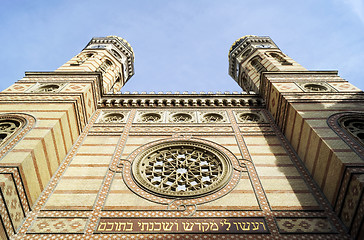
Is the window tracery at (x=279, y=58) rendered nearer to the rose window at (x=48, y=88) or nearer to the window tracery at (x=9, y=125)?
the rose window at (x=48, y=88)

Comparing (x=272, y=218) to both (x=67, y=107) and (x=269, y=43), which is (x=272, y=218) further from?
(x=269, y=43)

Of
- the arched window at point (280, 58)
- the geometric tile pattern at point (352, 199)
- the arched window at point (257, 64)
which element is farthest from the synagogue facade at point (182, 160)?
the arched window at point (257, 64)

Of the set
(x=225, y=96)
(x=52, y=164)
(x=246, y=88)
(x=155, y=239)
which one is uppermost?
(x=246, y=88)

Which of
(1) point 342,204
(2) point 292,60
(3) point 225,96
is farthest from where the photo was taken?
(2) point 292,60

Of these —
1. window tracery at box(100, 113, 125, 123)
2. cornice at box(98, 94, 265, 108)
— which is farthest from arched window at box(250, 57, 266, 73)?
window tracery at box(100, 113, 125, 123)

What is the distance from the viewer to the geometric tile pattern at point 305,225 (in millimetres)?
5109

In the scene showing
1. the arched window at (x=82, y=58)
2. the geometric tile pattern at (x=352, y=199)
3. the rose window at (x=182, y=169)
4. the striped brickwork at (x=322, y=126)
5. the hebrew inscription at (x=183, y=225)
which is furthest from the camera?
the arched window at (x=82, y=58)

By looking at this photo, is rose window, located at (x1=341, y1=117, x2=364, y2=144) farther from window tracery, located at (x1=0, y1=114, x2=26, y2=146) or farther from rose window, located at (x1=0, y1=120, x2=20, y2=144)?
rose window, located at (x1=0, y1=120, x2=20, y2=144)

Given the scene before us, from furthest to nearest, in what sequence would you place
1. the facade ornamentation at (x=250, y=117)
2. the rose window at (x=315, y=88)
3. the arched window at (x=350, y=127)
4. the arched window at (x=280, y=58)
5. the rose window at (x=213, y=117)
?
1. the arched window at (x=280, y=58)
2. the rose window at (x=315, y=88)
3. the rose window at (x=213, y=117)
4. the facade ornamentation at (x=250, y=117)
5. the arched window at (x=350, y=127)

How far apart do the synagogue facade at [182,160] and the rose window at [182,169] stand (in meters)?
0.03

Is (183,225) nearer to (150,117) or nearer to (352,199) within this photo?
(352,199)

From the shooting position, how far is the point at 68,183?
21.0 ft

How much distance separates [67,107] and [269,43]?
1275 centimetres

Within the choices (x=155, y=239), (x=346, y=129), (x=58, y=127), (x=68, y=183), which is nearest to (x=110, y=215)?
(x=155, y=239)
